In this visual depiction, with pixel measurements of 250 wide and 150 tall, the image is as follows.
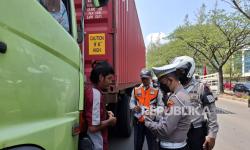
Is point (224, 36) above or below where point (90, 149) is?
above

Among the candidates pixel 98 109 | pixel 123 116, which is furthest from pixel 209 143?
pixel 123 116

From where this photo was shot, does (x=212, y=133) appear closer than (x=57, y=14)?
No

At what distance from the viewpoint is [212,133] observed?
3865 mm

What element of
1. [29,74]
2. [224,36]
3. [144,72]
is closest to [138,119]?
[144,72]

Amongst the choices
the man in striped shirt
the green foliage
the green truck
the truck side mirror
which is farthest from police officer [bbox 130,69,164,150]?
the green foliage

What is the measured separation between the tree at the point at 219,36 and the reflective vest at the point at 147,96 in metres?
27.9

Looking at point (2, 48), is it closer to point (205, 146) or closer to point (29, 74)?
point (29, 74)

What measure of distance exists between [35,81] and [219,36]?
34997 millimetres

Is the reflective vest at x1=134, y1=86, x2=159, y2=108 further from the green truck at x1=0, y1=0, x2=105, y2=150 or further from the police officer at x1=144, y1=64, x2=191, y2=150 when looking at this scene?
the green truck at x1=0, y1=0, x2=105, y2=150

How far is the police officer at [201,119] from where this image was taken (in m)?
3.86

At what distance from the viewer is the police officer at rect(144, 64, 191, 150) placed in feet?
10.1

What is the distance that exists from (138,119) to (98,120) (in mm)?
2512

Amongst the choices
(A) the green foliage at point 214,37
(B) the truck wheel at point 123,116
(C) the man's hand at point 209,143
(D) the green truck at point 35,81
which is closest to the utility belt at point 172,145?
(C) the man's hand at point 209,143

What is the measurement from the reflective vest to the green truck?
2.93 meters
